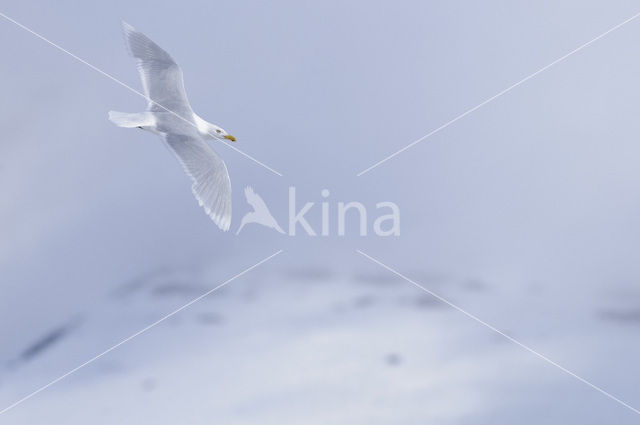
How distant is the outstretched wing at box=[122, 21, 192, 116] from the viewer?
6.31 m

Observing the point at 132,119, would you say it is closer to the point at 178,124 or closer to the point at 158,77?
the point at 178,124

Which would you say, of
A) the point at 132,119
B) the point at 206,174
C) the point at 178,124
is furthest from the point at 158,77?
the point at 206,174

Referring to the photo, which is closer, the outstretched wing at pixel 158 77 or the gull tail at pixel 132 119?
the gull tail at pixel 132 119

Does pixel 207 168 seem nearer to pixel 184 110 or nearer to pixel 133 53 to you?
pixel 184 110

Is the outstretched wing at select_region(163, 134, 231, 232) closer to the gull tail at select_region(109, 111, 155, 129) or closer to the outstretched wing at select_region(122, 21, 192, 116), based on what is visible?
the gull tail at select_region(109, 111, 155, 129)

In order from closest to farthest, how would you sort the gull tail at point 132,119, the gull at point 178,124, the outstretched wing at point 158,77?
the gull tail at point 132,119 → the gull at point 178,124 → the outstretched wing at point 158,77

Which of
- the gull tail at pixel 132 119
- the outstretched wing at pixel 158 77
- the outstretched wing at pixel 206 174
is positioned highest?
the outstretched wing at pixel 158 77

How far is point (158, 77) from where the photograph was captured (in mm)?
6371

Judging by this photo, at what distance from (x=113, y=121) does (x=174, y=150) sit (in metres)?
0.52

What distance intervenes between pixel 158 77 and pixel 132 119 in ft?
2.43

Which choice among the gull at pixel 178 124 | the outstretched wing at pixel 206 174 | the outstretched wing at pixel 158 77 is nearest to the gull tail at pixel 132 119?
the gull at pixel 178 124

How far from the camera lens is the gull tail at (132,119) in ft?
18.3

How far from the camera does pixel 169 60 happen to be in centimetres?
641

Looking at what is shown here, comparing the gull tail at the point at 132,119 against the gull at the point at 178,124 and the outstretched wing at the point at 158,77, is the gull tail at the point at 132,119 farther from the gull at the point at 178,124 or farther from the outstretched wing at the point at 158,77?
the outstretched wing at the point at 158,77
